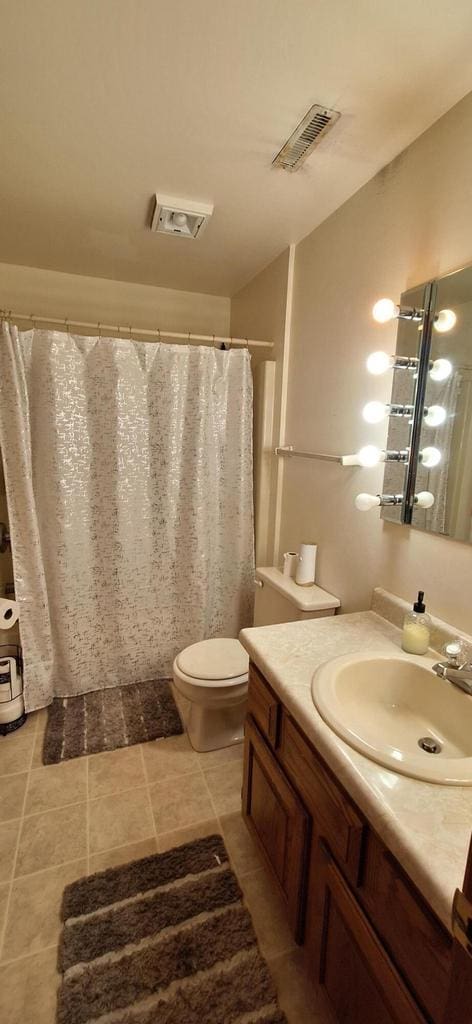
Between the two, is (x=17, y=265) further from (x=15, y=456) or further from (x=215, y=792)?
(x=215, y=792)

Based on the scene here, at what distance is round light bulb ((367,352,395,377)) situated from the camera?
136 cm

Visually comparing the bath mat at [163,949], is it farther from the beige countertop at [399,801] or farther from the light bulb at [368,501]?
the light bulb at [368,501]

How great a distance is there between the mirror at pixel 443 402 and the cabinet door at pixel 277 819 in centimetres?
80

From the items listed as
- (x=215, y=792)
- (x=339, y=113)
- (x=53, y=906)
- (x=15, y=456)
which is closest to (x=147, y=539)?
(x=15, y=456)

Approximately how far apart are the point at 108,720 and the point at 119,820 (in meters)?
0.57

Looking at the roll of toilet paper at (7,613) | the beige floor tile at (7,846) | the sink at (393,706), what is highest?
the sink at (393,706)

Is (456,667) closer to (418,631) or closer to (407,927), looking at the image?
(418,631)

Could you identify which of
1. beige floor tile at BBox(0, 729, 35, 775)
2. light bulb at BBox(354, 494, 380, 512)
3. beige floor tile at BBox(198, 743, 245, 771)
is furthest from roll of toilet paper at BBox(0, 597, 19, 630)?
light bulb at BBox(354, 494, 380, 512)

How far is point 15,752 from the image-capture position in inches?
73.7

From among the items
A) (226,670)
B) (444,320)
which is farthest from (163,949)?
(444,320)

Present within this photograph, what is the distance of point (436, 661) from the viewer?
1160 millimetres

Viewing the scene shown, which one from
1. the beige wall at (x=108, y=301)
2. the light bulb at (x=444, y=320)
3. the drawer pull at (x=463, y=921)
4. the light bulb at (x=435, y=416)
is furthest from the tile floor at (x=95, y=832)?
the beige wall at (x=108, y=301)

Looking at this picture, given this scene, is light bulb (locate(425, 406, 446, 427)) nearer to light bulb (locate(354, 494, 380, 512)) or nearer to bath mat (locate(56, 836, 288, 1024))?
light bulb (locate(354, 494, 380, 512))

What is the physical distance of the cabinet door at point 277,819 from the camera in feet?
3.42
